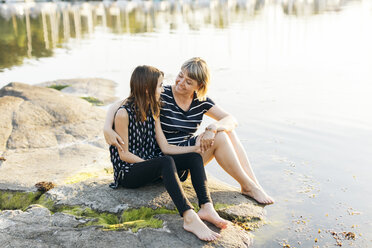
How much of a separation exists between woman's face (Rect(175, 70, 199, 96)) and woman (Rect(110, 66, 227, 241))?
0.42 meters

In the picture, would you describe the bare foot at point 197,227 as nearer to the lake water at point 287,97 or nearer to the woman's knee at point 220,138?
the lake water at point 287,97

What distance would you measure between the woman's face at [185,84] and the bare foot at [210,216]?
156 centimetres

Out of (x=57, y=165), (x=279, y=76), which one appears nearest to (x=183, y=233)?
(x=57, y=165)

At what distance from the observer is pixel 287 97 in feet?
39.0

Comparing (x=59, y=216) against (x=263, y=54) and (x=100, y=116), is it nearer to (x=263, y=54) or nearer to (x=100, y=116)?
(x=100, y=116)

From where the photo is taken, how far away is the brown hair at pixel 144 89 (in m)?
4.82

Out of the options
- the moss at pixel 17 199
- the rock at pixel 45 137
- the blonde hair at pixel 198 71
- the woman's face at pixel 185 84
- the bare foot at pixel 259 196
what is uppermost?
the blonde hair at pixel 198 71

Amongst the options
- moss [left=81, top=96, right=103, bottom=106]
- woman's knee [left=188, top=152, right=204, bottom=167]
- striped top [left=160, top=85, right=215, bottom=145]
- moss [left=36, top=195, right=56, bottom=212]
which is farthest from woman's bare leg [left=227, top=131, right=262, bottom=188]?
moss [left=81, top=96, right=103, bottom=106]

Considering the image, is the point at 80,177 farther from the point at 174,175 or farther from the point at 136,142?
the point at 174,175

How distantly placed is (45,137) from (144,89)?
3727 millimetres

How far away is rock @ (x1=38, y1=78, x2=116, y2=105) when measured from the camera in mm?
12562

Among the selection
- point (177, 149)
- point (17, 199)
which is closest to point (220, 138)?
point (177, 149)

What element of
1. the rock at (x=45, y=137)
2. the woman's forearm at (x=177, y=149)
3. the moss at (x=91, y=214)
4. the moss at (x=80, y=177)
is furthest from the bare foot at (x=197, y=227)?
the rock at (x=45, y=137)

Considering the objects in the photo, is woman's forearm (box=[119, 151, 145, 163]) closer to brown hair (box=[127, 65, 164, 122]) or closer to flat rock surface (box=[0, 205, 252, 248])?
brown hair (box=[127, 65, 164, 122])
